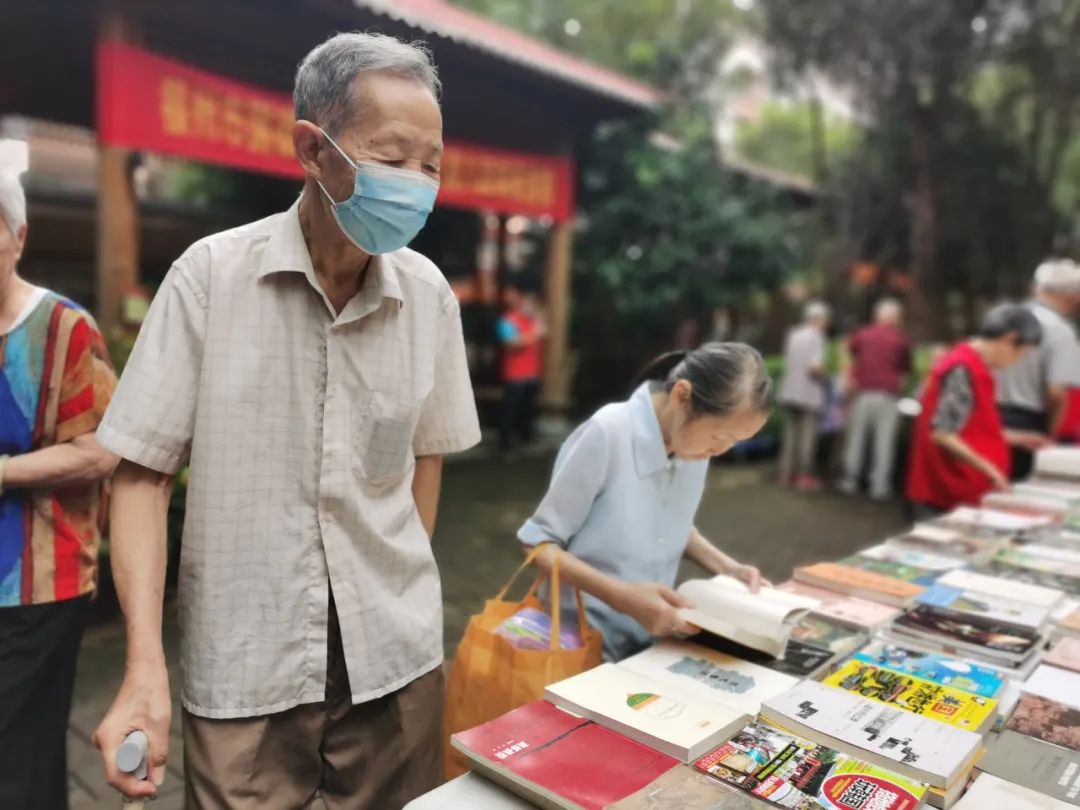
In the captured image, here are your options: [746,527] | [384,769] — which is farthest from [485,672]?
[746,527]

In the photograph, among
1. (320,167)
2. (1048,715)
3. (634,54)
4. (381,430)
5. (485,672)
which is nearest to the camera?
(320,167)

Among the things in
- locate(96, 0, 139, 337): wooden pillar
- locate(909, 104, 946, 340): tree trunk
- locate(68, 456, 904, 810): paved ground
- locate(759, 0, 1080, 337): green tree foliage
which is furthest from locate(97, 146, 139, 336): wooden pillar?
locate(909, 104, 946, 340): tree trunk

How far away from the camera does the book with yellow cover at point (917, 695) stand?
4.78 ft

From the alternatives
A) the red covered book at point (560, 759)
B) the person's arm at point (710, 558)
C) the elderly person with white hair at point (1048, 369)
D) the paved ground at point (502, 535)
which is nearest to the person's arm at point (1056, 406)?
the elderly person with white hair at point (1048, 369)

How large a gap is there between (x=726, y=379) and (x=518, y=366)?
6518 mm

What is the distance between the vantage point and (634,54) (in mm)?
10711

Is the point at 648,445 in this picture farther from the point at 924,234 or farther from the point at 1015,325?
the point at 924,234

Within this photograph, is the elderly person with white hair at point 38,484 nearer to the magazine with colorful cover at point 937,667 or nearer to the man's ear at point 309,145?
the man's ear at point 309,145

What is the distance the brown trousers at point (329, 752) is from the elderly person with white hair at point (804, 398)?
6602 millimetres

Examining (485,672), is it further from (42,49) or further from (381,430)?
(42,49)

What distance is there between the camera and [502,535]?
18.4 ft

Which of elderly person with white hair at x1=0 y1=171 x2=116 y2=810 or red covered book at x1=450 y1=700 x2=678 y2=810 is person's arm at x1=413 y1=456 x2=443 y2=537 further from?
elderly person with white hair at x1=0 y1=171 x2=116 y2=810

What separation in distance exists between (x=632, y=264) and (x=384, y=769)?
8.23m

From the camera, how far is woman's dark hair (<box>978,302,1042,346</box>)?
10.8 feet
